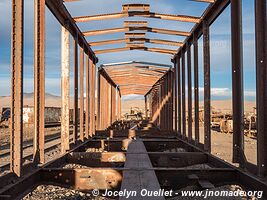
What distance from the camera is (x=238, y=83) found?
17.2 feet

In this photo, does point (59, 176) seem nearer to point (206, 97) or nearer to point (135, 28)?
point (206, 97)

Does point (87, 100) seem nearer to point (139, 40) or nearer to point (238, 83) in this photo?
point (139, 40)

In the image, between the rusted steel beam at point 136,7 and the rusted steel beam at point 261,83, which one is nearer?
the rusted steel beam at point 261,83

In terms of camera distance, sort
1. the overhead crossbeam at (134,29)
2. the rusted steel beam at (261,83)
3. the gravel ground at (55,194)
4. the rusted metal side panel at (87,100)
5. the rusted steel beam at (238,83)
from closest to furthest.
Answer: the rusted steel beam at (261,83)
the gravel ground at (55,194)
the rusted steel beam at (238,83)
the overhead crossbeam at (134,29)
the rusted metal side panel at (87,100)

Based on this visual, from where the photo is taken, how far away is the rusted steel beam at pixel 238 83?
5191mm

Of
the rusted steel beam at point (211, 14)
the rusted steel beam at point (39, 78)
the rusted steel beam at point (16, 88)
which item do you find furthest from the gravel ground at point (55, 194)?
the rusted steel beam at point (211, 14)

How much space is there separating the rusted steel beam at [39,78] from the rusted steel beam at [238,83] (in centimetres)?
330

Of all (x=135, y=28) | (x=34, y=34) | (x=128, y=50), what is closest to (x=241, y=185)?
(x=34, y=34)

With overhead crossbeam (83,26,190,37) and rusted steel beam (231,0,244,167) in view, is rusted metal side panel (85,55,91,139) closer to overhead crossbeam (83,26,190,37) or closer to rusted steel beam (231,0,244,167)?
overhead crossbeam (83,26,190,37)

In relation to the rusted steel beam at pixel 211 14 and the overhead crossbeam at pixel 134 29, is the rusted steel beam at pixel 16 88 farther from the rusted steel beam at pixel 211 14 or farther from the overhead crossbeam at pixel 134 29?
the overhead crossbeam at pixel 134 29

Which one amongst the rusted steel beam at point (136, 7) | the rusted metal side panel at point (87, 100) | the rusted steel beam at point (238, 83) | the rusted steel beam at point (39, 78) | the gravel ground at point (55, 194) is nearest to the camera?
the gravel ground at point (55, 194)

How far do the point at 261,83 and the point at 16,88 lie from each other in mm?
3408

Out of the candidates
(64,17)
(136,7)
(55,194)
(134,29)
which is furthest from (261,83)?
(134,29)

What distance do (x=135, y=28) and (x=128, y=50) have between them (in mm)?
2581
